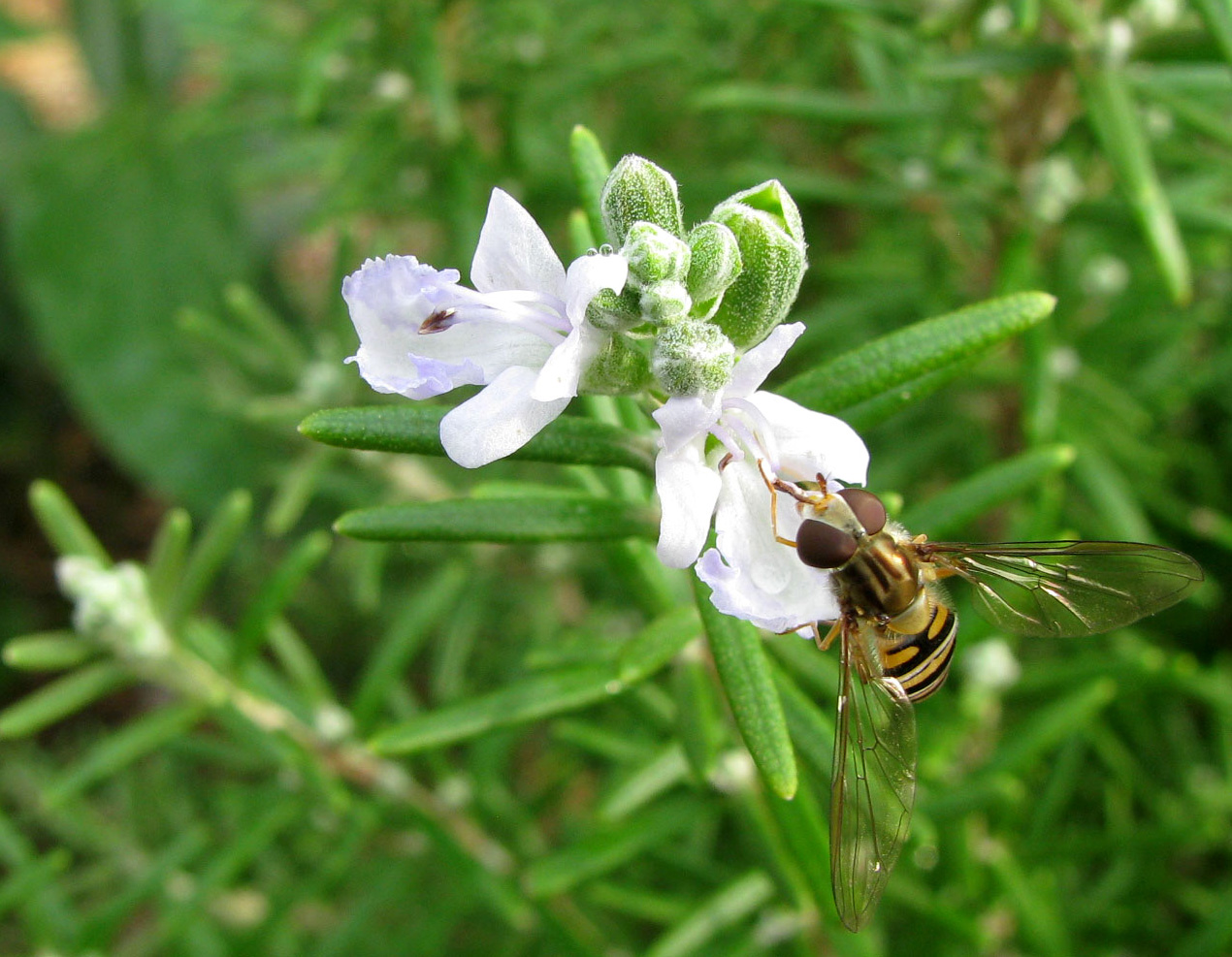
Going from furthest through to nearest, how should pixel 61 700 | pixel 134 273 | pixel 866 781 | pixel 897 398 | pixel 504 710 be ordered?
pixel 134 273 < pixel 61 700 < pixel 504 710 < pixel 897 398 < pixel 866 781

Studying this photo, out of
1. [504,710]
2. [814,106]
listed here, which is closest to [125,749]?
[504,710]

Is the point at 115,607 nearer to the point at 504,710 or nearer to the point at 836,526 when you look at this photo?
the point at 504,710

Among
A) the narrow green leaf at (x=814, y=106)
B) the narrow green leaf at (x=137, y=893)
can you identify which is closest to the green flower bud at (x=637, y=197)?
the narrow green leaf at (x=814, y=106)

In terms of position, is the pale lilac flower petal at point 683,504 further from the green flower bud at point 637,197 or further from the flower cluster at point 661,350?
the green flower bud at point 637,197

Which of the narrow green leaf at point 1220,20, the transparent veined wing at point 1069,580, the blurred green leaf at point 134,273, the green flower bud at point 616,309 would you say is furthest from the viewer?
the blurred green leaf at point 134,273

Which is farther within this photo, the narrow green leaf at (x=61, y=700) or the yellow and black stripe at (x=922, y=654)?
the narrow green leaf at (x=61, y=700)

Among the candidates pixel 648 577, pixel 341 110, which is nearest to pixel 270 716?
pixel 648 577

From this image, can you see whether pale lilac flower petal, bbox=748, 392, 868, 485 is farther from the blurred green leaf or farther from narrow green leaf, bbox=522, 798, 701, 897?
the blurred green leaf

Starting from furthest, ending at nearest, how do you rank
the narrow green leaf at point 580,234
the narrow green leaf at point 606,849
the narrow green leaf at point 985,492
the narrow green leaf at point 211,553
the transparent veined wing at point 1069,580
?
the narrow green leaf at point 211,553 < the narrow green leaf at point 606,849 < the narrow green leaf at point 985,492 < the narrow green leaf at point 580,234 < the transparent veined wing at point 1069,580
